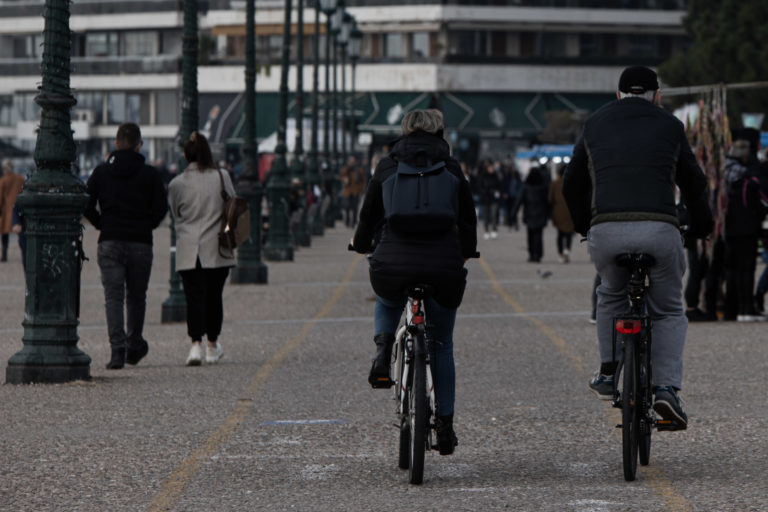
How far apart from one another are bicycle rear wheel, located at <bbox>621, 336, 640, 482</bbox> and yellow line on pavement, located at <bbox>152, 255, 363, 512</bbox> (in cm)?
191

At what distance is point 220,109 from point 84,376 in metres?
81.5

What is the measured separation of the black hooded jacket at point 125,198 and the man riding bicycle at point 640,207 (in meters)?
5.76

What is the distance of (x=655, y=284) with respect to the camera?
8.34 metres

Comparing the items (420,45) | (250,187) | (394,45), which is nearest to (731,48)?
(420,45)

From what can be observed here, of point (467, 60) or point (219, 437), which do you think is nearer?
point (219, 437)

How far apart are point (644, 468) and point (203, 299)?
5.82 metres

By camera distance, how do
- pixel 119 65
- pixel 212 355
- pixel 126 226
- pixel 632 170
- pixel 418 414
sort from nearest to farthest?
pixel 418 414 < pixel 632 170 < pixel 126 226 < pixel 212 355 < pixel 119 65

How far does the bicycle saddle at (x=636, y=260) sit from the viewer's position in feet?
26.9

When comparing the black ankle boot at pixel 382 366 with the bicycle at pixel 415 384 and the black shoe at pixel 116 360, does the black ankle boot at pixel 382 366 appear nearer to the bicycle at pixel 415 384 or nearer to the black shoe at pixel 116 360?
the bicycle at pixel 415 384

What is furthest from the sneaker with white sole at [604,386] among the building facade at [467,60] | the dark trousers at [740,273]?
the building facade at [467,60]

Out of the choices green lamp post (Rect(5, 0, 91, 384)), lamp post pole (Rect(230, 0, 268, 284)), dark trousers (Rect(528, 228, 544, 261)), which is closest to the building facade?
dark trousers (Rect(528, 228, 544, 261))

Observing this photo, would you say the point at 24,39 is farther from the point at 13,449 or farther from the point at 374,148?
the point at 13,449

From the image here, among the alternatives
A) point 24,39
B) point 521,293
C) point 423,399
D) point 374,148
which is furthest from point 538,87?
point 423,399

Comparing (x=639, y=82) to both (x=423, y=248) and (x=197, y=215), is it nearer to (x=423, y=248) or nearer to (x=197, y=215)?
(x=423, y=248)
